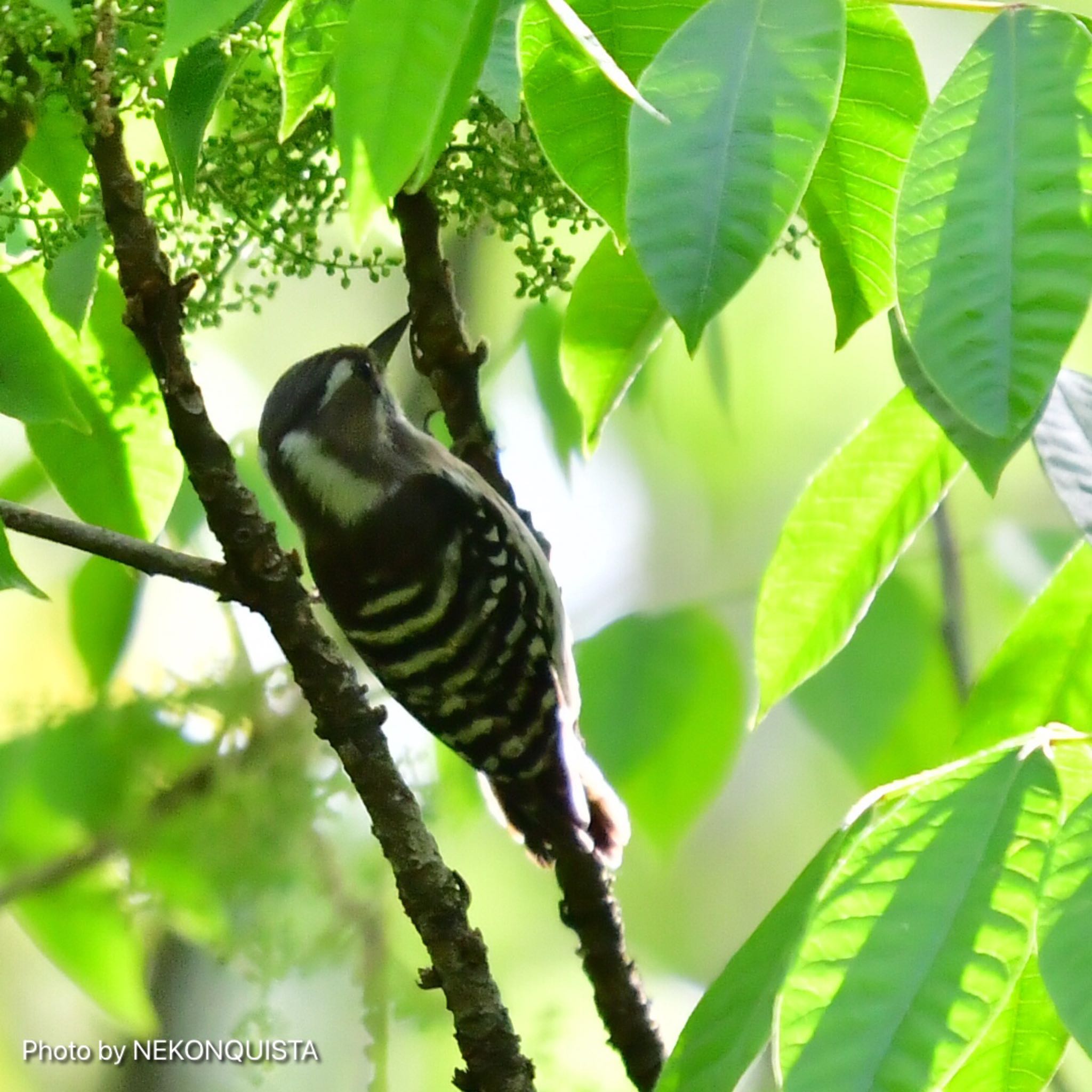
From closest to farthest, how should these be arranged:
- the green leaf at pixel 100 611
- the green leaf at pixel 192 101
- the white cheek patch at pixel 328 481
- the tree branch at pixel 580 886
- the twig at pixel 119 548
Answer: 1. the green leaf at pixel 192 101
2. the twig at pixel 119 548
3. the tree branch at pixel 580 886
4. the green leaf at pixel 100 611
5. the white cheek patch at pixel 328 481

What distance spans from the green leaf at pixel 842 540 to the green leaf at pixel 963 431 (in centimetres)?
20

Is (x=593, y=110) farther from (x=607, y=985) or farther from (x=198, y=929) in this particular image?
(x=198, y=929)

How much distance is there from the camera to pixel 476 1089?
1.30 m

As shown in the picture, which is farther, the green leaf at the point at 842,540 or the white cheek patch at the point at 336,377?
the white cheek patch at the point at 336,377

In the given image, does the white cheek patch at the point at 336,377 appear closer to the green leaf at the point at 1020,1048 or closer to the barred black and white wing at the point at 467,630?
the barred black and white wing at the point at 467,630

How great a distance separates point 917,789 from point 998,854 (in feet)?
0.19

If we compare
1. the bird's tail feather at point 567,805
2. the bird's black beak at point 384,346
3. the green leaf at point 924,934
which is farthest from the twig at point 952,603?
the green leaf at point 924,934

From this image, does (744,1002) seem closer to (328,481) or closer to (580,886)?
(580,886)

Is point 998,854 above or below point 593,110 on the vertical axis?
below

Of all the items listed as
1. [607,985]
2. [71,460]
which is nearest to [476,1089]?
[607,985]

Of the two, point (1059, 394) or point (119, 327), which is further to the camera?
point (119, 327)

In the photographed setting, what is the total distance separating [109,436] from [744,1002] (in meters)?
0.77

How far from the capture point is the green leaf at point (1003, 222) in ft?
2.16

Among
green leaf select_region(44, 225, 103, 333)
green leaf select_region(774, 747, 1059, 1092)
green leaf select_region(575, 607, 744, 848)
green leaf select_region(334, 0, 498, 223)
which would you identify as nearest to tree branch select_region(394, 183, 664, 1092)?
green leaf select_region(575, 607, 744, 848)
